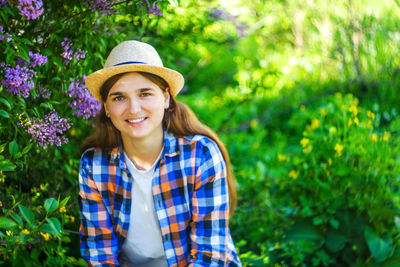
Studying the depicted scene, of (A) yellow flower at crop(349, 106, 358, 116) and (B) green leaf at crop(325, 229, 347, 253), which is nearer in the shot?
(B) green leaf at crop(325, 229, 347, 253)

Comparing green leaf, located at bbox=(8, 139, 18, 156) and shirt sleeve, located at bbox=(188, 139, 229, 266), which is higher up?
green leaf, located at bbox=(8, 139, 18, 156)

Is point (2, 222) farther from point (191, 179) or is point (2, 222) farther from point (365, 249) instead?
point (365, 249)

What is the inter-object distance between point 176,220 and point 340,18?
A: 3.43 m

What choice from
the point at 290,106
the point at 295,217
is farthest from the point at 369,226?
the point at 290,106

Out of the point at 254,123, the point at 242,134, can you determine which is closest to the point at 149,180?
the point at 242,134

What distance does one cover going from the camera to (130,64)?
1686 mm

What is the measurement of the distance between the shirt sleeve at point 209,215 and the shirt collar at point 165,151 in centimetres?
15

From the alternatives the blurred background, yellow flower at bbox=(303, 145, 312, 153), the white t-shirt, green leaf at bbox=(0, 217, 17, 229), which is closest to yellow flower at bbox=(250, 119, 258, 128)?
the blurred background

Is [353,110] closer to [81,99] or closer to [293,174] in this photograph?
[293,174]

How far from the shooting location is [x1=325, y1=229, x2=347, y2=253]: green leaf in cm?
243

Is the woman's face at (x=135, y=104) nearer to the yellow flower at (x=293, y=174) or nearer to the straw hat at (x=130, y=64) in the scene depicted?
the straw hat at (x=130, y=64)

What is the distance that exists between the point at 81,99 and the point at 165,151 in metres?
0.45

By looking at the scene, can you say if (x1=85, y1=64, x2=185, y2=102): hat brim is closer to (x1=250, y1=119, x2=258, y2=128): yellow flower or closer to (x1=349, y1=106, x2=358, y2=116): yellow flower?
(x1=349, y1=106, x2=358, y2=116): yellow flower

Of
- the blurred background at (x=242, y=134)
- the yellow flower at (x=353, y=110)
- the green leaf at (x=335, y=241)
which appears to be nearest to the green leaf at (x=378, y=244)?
the blurred background at (x=242, y=134)
